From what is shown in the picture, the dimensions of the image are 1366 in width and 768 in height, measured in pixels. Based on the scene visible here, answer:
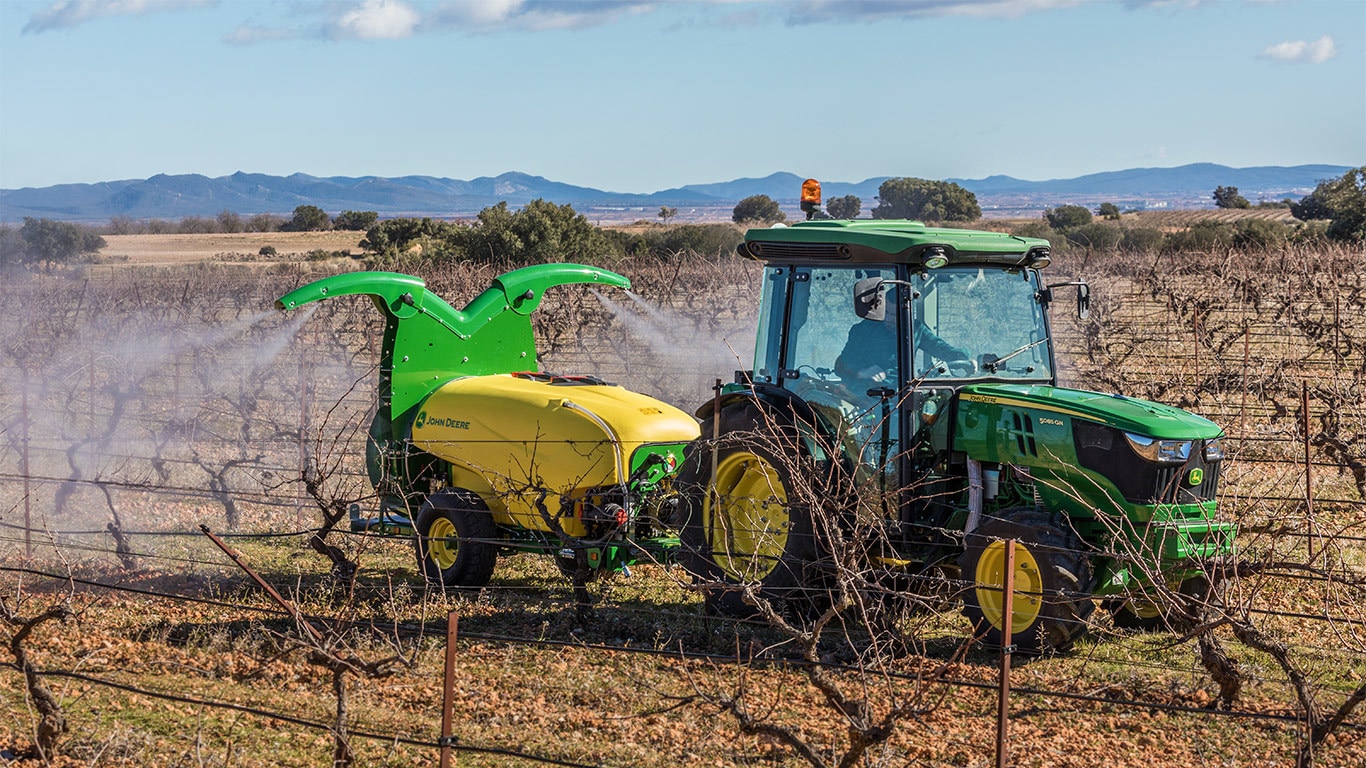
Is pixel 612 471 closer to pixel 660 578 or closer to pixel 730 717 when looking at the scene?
pixel 660 578

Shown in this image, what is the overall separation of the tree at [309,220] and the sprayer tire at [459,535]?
2782 inches

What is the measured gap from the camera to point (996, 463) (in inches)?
320

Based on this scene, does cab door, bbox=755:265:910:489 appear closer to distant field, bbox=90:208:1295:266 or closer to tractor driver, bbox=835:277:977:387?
tractor driver, bbox=835:277:977:387

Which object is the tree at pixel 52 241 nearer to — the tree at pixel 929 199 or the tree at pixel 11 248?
the tree at pixel 11 248

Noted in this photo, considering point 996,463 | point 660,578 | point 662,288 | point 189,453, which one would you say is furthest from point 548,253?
point 996,463

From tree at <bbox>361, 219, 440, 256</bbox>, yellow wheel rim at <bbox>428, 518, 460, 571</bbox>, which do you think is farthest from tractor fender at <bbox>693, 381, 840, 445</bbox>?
tree at <bbox>361, 219, 440, 256</bbox>

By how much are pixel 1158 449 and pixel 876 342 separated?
1.65 metres

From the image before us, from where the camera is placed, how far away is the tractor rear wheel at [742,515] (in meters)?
8.20

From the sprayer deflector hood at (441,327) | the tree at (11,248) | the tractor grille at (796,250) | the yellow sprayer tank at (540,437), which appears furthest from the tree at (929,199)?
the tractor grille at (796,250)

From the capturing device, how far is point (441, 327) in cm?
1059

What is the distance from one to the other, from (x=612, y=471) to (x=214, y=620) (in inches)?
106

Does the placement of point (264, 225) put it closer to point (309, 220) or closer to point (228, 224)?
point (228, 224)

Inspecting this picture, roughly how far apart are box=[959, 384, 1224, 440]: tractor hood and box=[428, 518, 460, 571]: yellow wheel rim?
3.79 metres

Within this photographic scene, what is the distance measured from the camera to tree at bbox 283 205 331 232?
3083 inches
